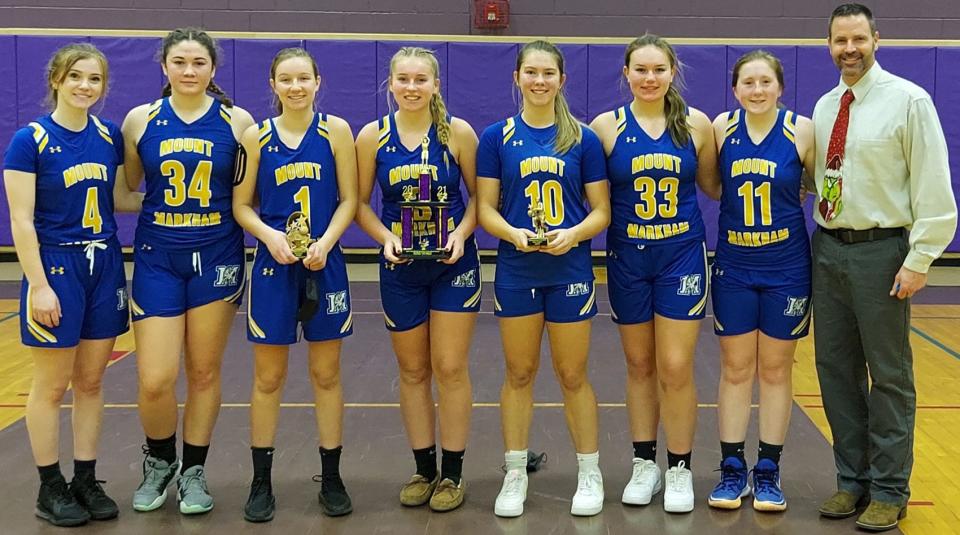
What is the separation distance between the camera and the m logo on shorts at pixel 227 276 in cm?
336

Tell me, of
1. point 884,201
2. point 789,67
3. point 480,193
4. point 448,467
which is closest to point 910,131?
point 884,201

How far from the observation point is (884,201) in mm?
3229

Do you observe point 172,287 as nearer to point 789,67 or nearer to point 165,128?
point 165,128

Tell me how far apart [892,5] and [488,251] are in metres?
5.01

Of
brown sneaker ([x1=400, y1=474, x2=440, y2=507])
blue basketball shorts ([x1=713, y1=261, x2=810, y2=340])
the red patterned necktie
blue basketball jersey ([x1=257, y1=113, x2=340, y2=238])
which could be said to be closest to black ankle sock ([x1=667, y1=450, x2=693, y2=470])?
blue basketball shorts ([x1=713, y1=261, x2=810, y2=340])

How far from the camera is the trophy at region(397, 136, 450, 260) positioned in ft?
10.8

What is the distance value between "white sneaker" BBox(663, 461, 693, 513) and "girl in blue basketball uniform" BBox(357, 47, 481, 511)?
2.57ft

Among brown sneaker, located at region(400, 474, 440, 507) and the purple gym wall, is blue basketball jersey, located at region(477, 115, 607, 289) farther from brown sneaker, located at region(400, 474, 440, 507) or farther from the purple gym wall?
the purple gym wall

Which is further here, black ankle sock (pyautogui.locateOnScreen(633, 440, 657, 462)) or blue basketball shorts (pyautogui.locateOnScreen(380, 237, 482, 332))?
→ black ankle sock (pyautogui.locateOnScreen(633, 440, 657, 462))

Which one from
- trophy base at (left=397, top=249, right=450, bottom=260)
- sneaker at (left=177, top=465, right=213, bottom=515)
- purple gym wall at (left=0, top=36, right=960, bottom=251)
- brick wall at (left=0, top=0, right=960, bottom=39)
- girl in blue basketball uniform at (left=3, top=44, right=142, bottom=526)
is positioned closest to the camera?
girl in blue basketball uniform at (left=3, top=44, right=142, bottom=526)

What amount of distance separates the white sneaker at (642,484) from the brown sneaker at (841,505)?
617mm

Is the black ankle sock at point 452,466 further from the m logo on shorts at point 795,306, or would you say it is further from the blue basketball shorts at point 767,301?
the m logo on shorts at point 795,306

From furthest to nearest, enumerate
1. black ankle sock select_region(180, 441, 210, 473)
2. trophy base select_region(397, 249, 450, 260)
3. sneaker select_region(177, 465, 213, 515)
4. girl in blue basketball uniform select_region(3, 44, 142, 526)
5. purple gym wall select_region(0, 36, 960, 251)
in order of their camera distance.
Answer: purple gym wall select_region(0, 36, 960, 251) < black ankle sock select_region(180, 441, 210, 473) < sneaker select_region(177, 465, 213, 515) < trophy base select_region(397, 249, 450, 260) < girl in blue basketball uniform select_region(3, 44, 142, 526)

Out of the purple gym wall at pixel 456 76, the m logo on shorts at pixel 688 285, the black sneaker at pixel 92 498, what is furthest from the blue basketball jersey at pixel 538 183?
the purple gym wall at pixel 456 76
